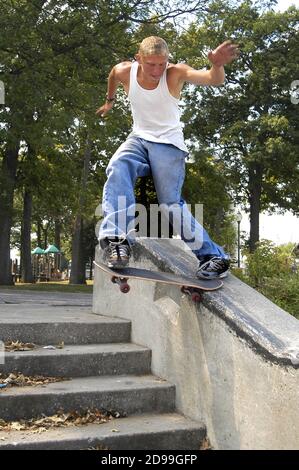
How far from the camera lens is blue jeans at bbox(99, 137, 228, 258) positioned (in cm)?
416

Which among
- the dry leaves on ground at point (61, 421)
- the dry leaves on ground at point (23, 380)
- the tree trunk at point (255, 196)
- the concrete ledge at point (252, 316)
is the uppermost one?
the tree trunk at point (255, 196)

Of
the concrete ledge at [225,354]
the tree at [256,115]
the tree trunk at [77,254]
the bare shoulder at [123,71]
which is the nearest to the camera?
the concrete ledge at [225,354]

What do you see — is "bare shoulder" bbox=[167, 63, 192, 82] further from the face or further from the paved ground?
the paved ground

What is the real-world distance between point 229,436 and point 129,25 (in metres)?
Answer: 17.9

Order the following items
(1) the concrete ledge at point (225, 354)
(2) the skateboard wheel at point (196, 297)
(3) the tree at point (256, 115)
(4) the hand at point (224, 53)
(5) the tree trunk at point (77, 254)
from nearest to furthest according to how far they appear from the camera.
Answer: (1) the concrete ledge at point (225, 354) < (4) the hand at point (224, 53) < (2) the skateboard wheel at point (196, 297) < (5) the tree trunk at point (77, 254) < (3) the tree at point (256, 115)

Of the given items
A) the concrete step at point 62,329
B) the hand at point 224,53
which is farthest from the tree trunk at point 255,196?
the hand at point 224,53

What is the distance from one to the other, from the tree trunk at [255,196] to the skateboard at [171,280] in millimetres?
28388

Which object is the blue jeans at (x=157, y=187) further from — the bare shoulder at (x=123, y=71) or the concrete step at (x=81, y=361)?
the concrete step at (x=81, y=361)

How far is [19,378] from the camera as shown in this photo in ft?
12.6

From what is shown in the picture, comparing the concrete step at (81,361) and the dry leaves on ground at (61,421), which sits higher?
the concrete step at (81,361)

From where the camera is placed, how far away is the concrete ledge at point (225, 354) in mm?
3105

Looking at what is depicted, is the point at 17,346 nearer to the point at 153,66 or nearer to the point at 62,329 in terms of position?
the point at 62,329

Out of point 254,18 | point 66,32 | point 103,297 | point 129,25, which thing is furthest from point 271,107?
point 103,297

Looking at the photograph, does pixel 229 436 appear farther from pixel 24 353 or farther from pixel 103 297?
pixel 103 297
